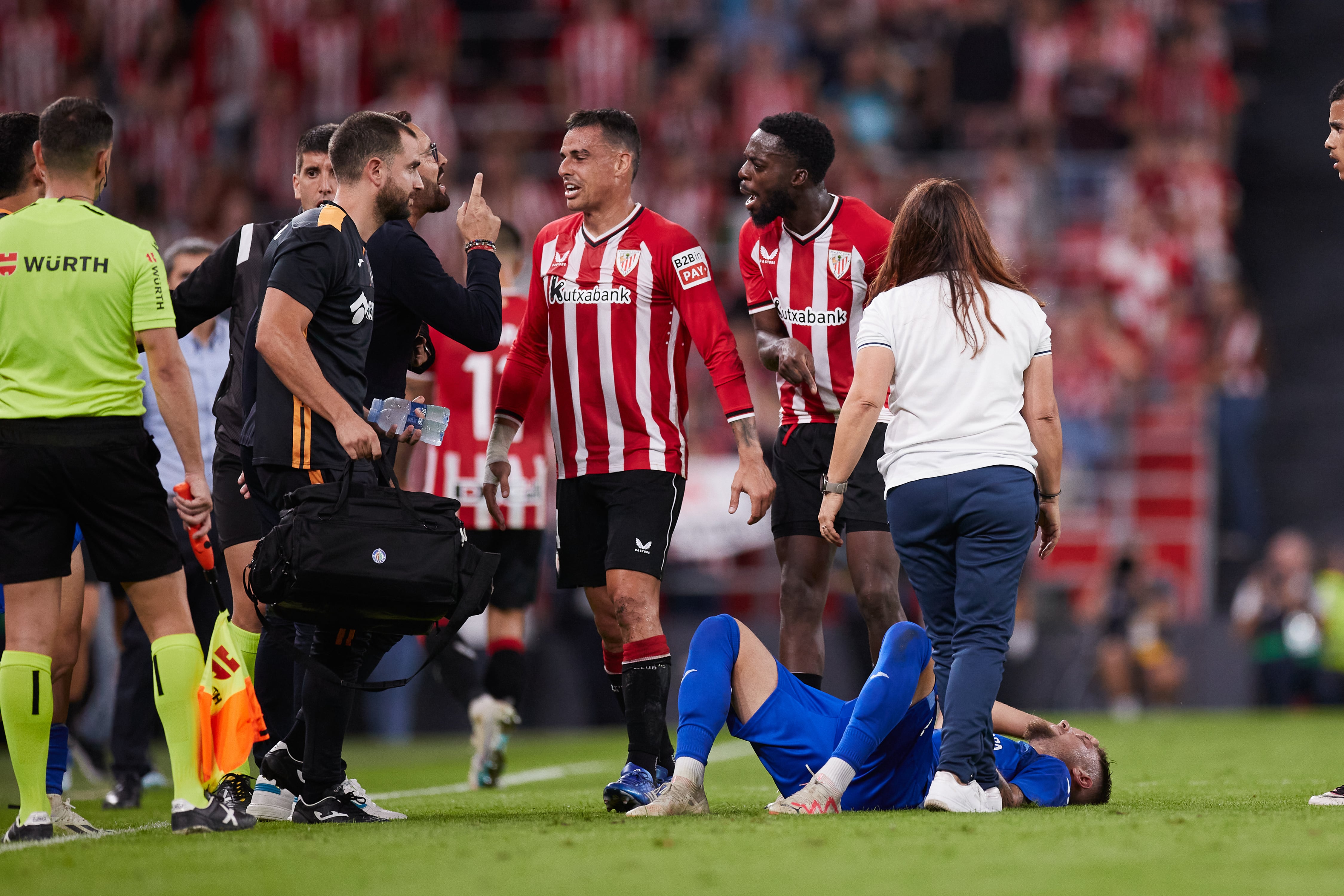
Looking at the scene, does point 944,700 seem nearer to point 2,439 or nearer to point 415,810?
point 415,810

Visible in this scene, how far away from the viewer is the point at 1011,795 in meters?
5.57

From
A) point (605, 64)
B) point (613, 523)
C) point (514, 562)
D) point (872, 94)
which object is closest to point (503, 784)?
point (514, 562)

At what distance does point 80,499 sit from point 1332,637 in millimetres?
12425

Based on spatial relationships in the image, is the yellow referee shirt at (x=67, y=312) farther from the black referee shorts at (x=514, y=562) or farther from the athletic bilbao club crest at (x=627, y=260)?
the black referee shorts at (x=514, y=562)

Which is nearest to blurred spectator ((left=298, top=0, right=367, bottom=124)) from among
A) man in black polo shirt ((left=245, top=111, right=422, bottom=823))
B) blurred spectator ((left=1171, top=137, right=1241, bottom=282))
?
blurred spectator ((left=1171, top=137, right=1241, bottom=282))

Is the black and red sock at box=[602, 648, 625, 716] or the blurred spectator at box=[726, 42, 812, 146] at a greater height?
the blurred spectator at box=[726, 42, 812, 146]

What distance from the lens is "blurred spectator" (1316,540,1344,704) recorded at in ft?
46.9

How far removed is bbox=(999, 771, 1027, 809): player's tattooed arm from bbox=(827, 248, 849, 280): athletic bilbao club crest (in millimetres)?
2204

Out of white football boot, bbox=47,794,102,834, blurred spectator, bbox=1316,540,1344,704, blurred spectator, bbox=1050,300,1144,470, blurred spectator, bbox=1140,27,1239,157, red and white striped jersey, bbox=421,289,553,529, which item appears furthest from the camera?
blurred spectator, bbox=1140,27,1239,157

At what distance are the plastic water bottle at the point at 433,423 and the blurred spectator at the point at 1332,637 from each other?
11053 mm

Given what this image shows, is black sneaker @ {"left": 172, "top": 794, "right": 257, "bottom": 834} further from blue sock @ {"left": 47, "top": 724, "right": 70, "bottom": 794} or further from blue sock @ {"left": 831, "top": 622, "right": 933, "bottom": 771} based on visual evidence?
blue sock @ {"left": 831, "top": 622, "right": 933, "bottom": 771}

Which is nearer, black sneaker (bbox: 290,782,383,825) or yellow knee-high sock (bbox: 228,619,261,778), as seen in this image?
black sneaker (bbox: 290,782,383,825)

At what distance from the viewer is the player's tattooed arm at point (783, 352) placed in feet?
21.1

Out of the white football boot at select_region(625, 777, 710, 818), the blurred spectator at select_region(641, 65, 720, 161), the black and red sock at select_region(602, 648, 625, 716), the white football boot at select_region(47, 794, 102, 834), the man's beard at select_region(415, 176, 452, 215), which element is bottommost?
the white football boot at select_region(47, 794, 102, 834)
